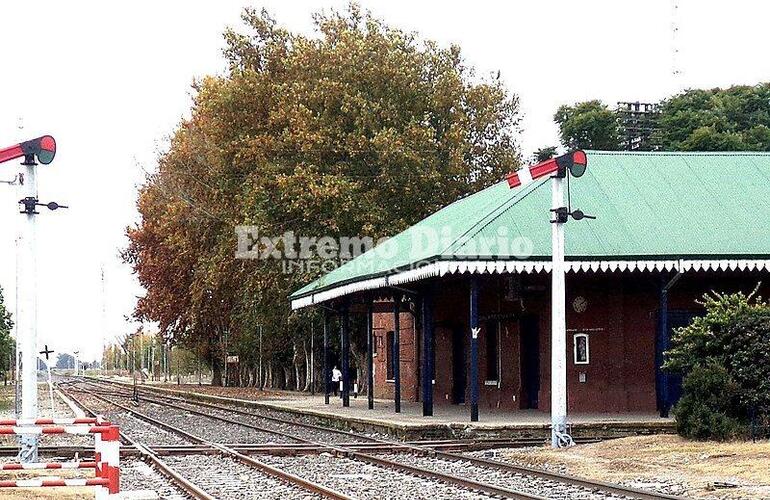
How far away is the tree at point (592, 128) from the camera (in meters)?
59.0

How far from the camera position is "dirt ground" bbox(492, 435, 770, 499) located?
1272 cm

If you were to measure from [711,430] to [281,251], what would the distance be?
2207cm

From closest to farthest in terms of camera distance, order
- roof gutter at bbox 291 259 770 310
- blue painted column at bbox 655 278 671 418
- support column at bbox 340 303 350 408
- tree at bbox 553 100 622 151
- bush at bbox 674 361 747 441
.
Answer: bush at bbox 674 361 747 441 → roof gutter at bbox 291 259 770 310 → blue painted column at bbox 655 278 671 418 → support column at bbox 340 303 350 408 → tree at bbox 553 100 622 151

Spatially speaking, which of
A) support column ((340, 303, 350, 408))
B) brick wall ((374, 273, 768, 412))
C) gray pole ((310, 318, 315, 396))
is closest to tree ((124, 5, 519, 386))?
gray pole ((310, 318, 315, 396))

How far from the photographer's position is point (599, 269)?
67.6ft

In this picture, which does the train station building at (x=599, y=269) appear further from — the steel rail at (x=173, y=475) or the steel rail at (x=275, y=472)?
the steel rail at (x=173, y=475)

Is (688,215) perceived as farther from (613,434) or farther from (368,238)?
(368,238)

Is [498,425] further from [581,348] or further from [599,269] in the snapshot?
[581,348]

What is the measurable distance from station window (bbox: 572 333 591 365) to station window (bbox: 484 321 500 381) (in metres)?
3.46

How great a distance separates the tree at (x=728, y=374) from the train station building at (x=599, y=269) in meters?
2.58

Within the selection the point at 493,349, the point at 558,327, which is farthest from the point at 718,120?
the point at 558,327

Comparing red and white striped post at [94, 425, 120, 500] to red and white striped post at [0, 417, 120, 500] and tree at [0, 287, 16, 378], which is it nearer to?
red and white striped post at [0, 417, 120, 500]

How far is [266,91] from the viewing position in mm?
A: 40500

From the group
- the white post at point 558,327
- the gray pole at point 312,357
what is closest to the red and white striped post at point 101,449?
the white post at point 558,327
